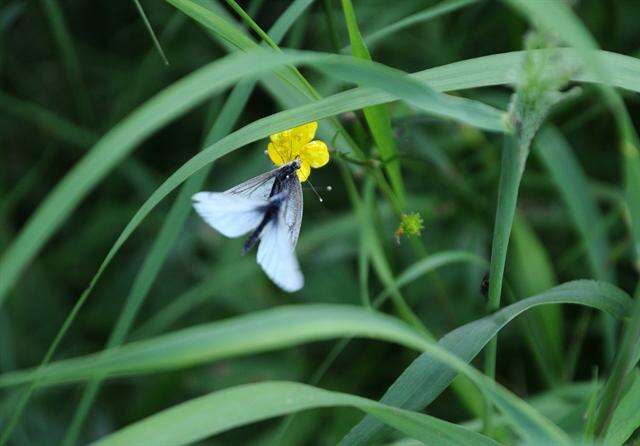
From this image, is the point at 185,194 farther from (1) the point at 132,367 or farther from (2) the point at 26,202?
(2) the point at 26,202

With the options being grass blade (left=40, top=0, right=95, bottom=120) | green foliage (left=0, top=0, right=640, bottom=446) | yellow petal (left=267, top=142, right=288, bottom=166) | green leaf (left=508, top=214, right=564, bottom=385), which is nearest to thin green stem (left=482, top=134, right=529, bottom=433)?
green foliage (left=0, top=0, right=640, bottom=446)

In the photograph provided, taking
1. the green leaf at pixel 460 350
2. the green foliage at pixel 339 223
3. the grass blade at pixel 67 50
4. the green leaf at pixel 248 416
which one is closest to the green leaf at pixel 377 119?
the green foliage at pixel 339 223

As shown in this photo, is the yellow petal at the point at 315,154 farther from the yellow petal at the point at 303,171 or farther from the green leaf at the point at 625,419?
the green leaf at the point at 625,419

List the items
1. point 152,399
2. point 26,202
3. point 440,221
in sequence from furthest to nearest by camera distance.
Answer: point 26,202 < point 440,221 < point 152,399

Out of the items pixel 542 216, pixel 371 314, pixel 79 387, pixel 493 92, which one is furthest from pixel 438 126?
pixel 371 314

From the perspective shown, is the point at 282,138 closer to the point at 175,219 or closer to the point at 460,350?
the point at 175,219

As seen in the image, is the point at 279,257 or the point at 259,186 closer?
the point at 279,257

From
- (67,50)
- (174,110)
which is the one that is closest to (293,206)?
(174,110)

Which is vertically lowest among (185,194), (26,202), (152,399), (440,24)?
(185,194)
